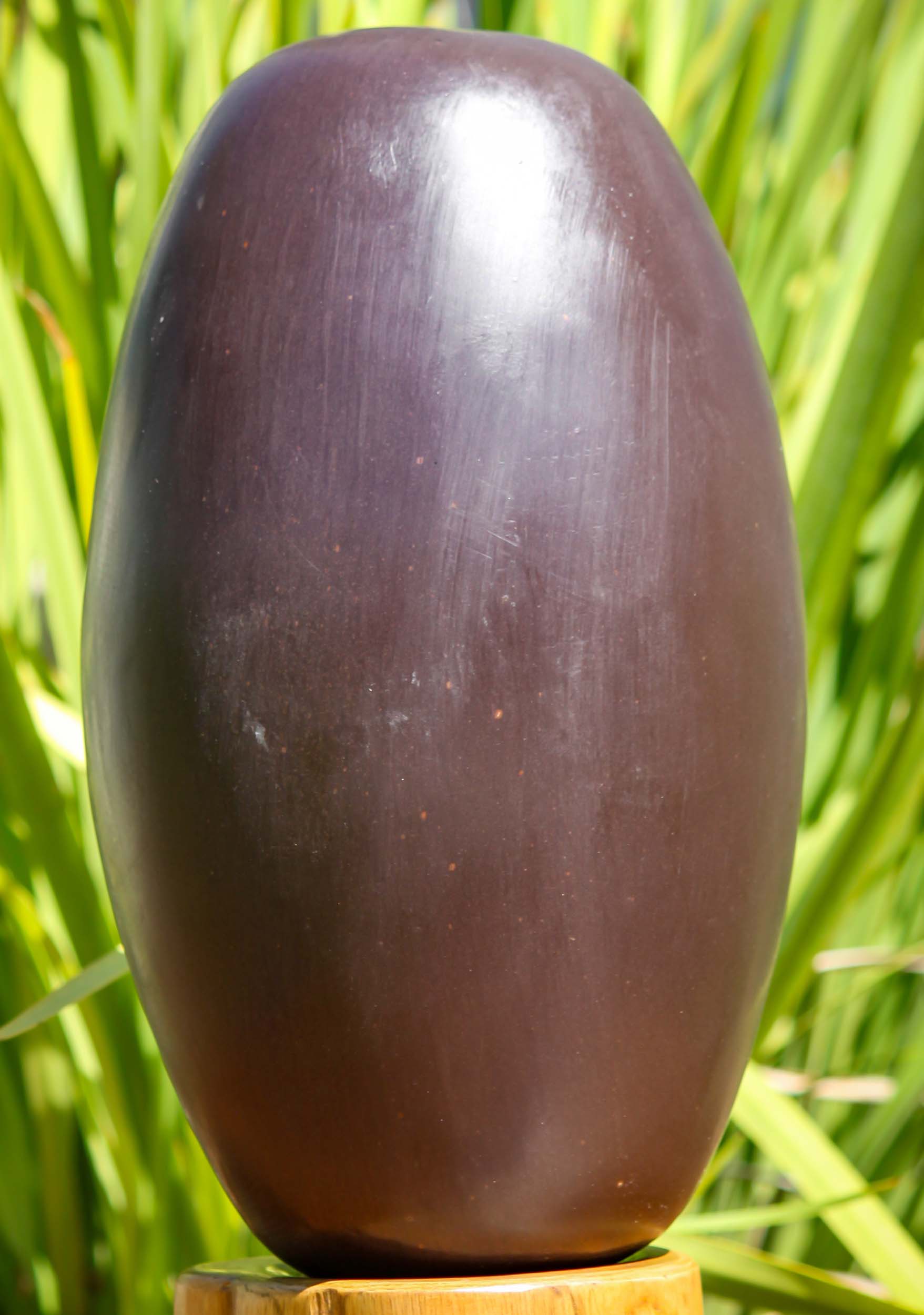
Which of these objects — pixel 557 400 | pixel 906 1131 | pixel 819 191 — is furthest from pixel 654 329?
pixel 819 191

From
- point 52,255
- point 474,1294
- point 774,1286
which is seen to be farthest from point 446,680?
point 52,255

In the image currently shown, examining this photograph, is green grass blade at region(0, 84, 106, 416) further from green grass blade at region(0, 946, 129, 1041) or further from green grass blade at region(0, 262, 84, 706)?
green grass blade at region(0, 946, 129, 1041)

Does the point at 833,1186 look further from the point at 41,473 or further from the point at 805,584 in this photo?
the point at 41,473

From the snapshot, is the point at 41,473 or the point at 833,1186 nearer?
the point at 833,1186

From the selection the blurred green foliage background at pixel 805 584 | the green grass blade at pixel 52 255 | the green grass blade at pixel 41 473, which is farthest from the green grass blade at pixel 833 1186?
the green grass blade at pixel 52 255

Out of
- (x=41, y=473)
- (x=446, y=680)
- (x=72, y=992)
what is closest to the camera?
(x=446, y=680)

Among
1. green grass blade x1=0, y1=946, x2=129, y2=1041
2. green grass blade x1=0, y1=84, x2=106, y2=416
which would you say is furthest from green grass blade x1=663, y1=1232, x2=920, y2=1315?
green grass blade x1=0, y1=84, x2=106, y2=416
